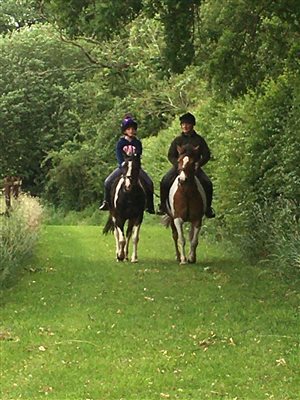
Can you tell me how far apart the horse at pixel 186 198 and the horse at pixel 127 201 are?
2.27ft

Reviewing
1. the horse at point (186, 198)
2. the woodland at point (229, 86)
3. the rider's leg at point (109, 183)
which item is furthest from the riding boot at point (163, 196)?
the woodland at point (229, 86)

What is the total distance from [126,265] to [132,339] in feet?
21.6

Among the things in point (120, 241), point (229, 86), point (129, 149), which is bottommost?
point (120, 241)

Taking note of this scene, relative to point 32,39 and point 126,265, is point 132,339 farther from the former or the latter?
point 32,39

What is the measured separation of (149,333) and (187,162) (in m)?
6.06

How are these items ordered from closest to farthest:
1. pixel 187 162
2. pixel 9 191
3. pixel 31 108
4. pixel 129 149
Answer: pixel 187 162 < pixel 129 149 < pixel 9 191 < pixel 31 108

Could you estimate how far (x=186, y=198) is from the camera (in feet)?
52.0

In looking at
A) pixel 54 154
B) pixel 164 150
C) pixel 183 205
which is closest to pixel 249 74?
pixel 183 205

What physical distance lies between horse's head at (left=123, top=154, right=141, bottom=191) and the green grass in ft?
5.41

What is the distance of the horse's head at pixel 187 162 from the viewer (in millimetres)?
15250

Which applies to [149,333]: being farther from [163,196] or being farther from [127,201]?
[163,196]

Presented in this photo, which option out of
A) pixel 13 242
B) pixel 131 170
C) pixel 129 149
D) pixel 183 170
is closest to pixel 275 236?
pixel 183 170

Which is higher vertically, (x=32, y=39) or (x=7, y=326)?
(x=32, y=39)

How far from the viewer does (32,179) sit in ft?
156
